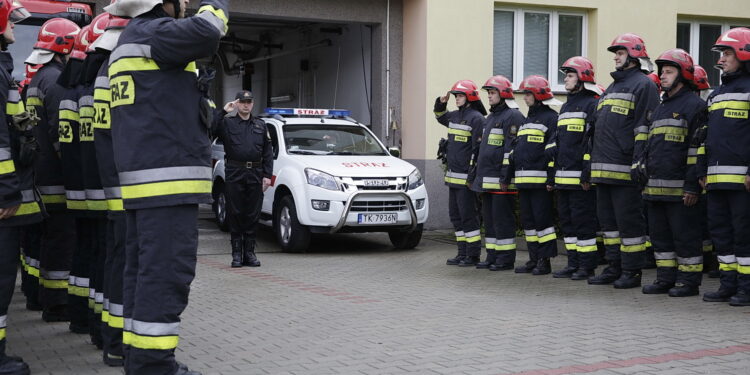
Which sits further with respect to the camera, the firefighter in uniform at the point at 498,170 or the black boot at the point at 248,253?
the black boot at the point at 248,253

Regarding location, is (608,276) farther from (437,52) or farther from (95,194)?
(437,52)

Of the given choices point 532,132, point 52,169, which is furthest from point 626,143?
point 52,169

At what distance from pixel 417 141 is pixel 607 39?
456 cm

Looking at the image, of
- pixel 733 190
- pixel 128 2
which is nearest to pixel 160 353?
pixel 128 2

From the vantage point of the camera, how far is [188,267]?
464 cm

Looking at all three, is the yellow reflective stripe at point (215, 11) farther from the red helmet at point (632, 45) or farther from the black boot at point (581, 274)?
the black boot at point (581, 274)

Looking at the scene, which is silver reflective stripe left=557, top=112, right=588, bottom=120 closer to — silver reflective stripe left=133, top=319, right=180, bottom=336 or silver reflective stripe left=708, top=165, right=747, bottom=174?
silver reflective stripe left=708, top=165, right=747, bottom=174

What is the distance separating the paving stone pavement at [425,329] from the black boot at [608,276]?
17 centimetres

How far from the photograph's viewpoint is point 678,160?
8.57 m

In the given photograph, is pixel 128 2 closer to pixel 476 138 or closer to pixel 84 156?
pixel 84 156

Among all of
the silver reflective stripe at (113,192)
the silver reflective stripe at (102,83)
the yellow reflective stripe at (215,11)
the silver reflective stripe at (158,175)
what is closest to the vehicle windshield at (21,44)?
the silver reflective stripe at (102,83)

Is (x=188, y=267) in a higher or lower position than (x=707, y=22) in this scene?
lower

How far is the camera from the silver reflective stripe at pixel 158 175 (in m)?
4.62

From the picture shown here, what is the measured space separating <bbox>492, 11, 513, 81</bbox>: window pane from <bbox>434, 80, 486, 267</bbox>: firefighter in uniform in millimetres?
5256
